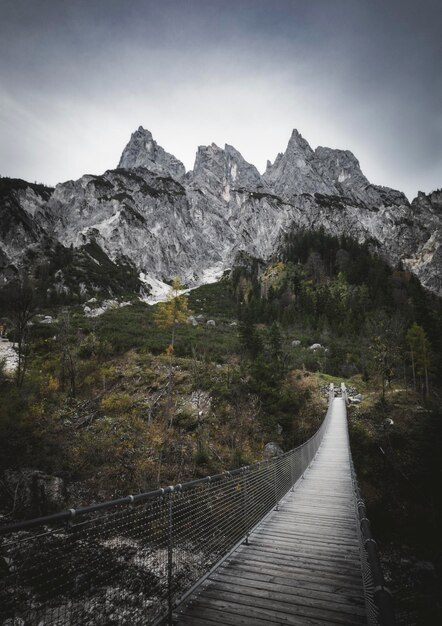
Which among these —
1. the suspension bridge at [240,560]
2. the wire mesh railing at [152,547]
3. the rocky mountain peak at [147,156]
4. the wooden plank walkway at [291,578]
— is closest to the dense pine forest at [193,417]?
Result: the wooden plank walkway at [291,578]

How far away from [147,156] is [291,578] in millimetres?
213566

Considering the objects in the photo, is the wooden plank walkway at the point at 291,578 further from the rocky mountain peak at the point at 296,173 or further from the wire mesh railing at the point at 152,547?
the rocky mountain peak at the point at 296,173

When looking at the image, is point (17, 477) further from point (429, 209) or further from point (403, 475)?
point (429, 209)

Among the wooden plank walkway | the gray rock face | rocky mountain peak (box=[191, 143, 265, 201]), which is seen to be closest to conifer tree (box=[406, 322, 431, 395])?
the wooden plank walkway

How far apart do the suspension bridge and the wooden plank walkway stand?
14 millimetres

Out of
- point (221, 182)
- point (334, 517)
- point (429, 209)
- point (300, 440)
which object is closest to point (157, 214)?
point (221, 182)

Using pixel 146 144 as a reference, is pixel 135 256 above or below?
below

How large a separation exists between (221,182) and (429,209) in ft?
350

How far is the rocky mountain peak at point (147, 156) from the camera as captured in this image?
612ft

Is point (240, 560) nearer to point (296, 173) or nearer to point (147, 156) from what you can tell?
point (296, 173)

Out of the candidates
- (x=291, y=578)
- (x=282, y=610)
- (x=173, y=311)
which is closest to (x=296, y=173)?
(x=173, y=311)

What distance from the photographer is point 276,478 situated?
7953 millimetres

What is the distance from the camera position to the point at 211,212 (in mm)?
161875

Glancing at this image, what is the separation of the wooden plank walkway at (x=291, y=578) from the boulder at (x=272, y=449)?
8606 millimetres
